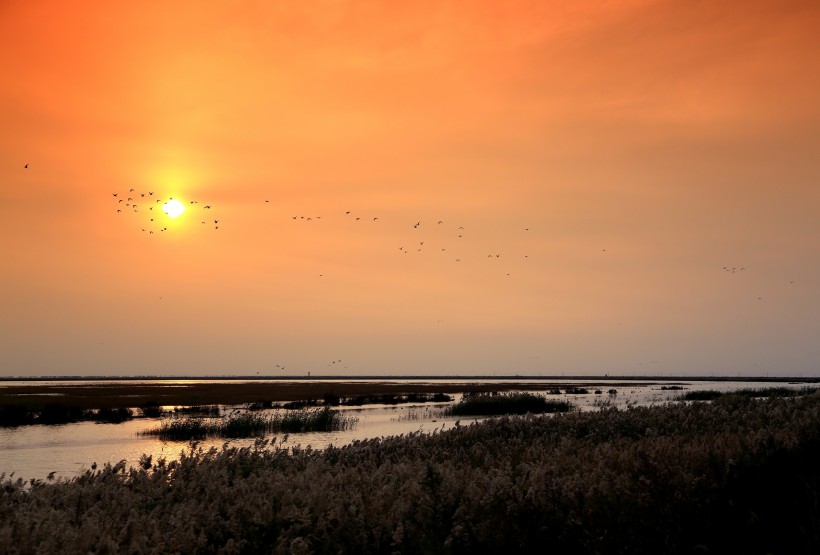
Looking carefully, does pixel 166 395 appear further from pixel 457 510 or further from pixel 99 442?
pixel 457 510

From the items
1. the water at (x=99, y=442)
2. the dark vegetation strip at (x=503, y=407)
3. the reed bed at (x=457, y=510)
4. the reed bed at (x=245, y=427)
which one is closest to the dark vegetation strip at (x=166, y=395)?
the water at (x=99, y=442)

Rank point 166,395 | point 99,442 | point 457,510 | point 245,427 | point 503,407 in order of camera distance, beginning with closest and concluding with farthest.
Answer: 1. point 457,510
2. point 99,442
3. point 245,427
4. point 503,407
5. point 166,395

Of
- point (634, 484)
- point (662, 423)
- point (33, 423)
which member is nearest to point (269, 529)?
point (634, 484)

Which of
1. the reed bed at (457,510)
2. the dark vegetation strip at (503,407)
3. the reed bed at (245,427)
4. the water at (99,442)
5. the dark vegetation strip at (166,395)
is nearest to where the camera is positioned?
the reed bed at (457,510)

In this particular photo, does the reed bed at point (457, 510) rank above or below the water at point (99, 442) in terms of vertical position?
above

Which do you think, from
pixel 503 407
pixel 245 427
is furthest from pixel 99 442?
pixel 503 407

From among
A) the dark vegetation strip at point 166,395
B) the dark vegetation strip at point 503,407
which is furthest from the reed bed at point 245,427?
the dark vegetation strip at point 166,395

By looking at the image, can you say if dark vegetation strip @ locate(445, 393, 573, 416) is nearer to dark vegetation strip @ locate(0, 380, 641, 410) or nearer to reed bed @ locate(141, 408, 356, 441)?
reed bed @ locate(141, 408, 356, 441)

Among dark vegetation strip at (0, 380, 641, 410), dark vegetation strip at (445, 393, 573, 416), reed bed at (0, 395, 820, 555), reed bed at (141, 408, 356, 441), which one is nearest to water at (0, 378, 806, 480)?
reed bed at (141, 408, 356, 441)

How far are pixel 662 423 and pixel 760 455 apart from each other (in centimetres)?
1169

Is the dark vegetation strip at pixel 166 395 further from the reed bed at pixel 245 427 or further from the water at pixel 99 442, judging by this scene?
the reed bed at pixel 245 427

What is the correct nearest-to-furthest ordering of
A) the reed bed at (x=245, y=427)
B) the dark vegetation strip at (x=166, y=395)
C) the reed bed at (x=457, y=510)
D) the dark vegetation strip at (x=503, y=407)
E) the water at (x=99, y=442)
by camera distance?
the reed bed at (x=457, y=510) → the water at (x=99, y=442) → the reed bed at (x=245, y=427) → the dark vegetation strip at (x=503, y=407) → the dark vegetation strip at (x=166, y=395)

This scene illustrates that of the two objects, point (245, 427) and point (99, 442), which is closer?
point (99, 442)

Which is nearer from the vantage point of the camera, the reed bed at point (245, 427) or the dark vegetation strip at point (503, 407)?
the reed bed at point (245, 427)
